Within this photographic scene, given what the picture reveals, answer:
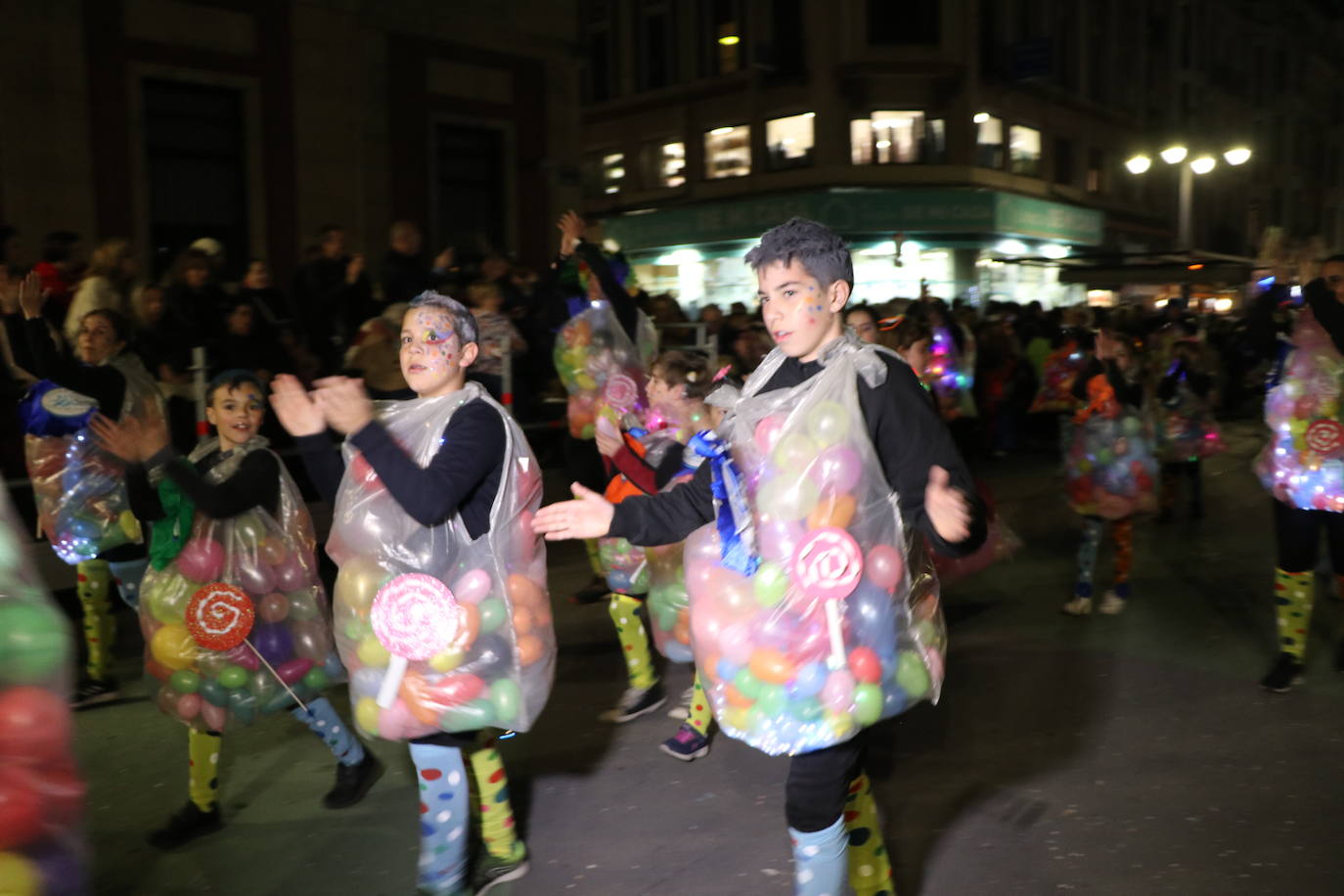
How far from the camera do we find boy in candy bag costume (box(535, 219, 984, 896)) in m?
2.66

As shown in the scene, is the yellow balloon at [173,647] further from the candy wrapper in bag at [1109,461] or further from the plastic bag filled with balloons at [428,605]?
the candy wrapper in bag at [1109,461]

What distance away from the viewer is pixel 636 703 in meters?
5.19

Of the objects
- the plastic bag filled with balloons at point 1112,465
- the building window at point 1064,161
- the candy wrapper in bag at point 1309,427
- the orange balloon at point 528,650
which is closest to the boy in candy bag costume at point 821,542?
the orange balloon at point 528,650

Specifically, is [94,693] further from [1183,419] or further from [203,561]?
[1183,419]

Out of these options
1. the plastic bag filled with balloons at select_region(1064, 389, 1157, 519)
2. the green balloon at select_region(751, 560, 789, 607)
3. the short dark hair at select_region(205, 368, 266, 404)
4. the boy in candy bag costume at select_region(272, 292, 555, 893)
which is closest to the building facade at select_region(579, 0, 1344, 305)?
the plastic bag filled with balloons at select_region(1064, 389, 1157, 519)

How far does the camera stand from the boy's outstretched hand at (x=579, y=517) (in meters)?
2.95

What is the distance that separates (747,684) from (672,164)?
2853cm

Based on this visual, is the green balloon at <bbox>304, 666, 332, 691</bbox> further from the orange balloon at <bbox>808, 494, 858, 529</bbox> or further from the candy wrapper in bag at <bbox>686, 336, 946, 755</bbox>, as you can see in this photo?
the orange balloon at <bbox>808, 494, 858, 529</bbox>

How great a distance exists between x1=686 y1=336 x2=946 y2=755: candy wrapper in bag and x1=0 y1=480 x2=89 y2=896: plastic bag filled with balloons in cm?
150

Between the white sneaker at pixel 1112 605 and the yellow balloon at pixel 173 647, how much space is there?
5152 mm

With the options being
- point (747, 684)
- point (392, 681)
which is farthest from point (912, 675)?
point (392, 681)

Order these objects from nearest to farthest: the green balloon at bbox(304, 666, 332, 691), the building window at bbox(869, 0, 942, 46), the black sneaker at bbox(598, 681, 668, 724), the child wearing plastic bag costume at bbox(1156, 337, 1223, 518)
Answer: the green balloon at bbox(304, 666, 332, 691) < the black sneaker at bbox(598, 681, 668, 724) < the child wearing plastic bag costume at bbox(1156, 337, 1223, 518) < the building window at bbox(869, 0, 942, 46)

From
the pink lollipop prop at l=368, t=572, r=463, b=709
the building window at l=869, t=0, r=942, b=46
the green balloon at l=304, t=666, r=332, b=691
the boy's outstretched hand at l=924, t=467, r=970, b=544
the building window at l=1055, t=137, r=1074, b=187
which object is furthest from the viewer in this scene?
the building window at l=1055, t=137, r=1074, b=187

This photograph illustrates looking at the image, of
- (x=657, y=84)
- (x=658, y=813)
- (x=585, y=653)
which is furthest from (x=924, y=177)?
Result: (x=658, y=813)
